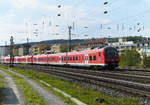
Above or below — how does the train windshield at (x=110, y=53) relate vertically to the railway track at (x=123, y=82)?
above

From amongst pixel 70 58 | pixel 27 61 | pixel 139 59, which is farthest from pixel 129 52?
pixel 27 61

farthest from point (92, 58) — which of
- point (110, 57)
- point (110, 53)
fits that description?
point (110, 57)

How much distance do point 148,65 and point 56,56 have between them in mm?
21073

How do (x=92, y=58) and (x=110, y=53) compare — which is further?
(x=92, y=58)

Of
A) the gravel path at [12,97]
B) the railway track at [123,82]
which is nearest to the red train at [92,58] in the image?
the railway track at [123,82]

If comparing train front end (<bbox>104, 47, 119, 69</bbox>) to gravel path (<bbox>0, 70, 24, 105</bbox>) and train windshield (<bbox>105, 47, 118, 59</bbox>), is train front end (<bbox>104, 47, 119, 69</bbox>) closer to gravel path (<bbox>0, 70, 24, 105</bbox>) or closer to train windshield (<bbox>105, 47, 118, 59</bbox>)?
train windshield (<bbox>105, 47, 118, 59</bbox>)

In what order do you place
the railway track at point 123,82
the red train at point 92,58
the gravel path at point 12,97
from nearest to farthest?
1. the gravel path at point 12,97
2. the railway track at point 123,82
3. the red train at point 92,58

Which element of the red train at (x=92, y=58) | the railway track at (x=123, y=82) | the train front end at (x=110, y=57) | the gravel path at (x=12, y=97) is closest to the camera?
the gravel path at (x=12, y=97)

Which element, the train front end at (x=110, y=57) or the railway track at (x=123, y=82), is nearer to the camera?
the railway track at (x=123, y=82)

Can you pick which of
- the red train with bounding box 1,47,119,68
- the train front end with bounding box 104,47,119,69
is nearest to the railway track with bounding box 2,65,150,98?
the train front end with bounding box 104,47,119,69

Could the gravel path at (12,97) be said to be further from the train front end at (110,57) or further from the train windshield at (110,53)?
the train windshield at (110,53)

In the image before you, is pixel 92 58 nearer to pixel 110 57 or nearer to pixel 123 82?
pixel 110 57

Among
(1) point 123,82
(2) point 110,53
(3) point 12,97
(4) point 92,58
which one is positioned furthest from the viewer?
(4) point 92,58

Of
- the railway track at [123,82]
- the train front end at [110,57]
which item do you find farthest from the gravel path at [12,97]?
the train front end at [110,57]
